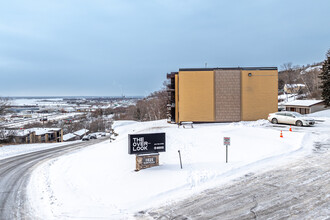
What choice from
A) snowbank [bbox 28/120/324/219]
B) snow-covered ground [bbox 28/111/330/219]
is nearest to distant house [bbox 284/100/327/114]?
snow-covered ground [bbox 28/111/330/219]

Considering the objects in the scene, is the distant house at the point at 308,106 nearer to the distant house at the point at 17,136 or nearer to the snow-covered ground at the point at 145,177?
the snow-covered ground at the point at 145,177

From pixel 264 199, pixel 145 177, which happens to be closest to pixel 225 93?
pixel 145 177

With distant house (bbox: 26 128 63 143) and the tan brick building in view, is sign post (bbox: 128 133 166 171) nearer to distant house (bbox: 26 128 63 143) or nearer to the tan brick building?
the tan brick building

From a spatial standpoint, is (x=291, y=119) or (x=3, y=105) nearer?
(x=291, y=119)

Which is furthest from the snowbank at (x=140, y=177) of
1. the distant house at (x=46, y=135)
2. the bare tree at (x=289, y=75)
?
the bare tree at (x=289, y=75)

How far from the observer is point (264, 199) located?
331 inches

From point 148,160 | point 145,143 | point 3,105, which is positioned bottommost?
point 148,160

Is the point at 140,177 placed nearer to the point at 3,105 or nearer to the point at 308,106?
the point at 3,105

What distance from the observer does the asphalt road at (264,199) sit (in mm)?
7460

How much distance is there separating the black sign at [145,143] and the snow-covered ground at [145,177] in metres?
1.01

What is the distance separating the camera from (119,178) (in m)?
11.9

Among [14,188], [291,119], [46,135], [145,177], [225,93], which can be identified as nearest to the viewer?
[145,177]

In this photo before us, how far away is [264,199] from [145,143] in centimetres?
624

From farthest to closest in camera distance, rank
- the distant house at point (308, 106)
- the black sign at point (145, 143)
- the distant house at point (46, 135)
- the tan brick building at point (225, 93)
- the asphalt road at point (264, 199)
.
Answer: the distant house at point (46, 135)
the distant house at point (308, 106)
the tan brick building at point (225, 93)
the black sign at point (145, 143)
the asphalt road at point (264, 199)
